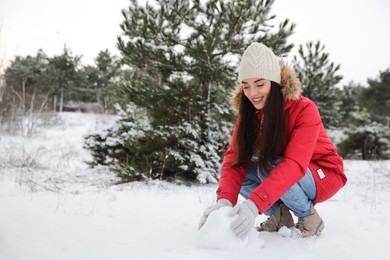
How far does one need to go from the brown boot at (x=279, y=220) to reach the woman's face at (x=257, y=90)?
2.27 ft

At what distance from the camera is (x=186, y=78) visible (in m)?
4.64

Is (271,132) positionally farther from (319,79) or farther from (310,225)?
(319,79)

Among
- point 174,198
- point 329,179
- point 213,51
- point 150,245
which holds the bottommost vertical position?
point 174,198

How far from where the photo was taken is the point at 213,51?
4.18 m

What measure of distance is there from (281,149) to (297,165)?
0.20 metres

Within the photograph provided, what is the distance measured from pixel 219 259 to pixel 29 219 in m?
1.35

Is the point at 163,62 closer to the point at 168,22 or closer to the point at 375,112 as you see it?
the point at 168,22

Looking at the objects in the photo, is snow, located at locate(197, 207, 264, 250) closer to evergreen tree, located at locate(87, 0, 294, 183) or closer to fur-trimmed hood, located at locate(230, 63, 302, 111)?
fur-trimmed hood, located at locate(230, 63, 302, 111)

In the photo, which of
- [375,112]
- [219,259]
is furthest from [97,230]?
[375,112]

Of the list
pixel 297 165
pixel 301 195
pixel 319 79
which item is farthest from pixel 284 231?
pixel 319 79

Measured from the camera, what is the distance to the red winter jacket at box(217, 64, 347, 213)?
4.77 feet

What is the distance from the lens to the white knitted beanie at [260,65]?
167 cm

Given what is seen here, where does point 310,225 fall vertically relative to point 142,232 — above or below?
above

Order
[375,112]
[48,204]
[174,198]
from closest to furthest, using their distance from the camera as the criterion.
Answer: [48,204] < [174,198] < [375,112]
